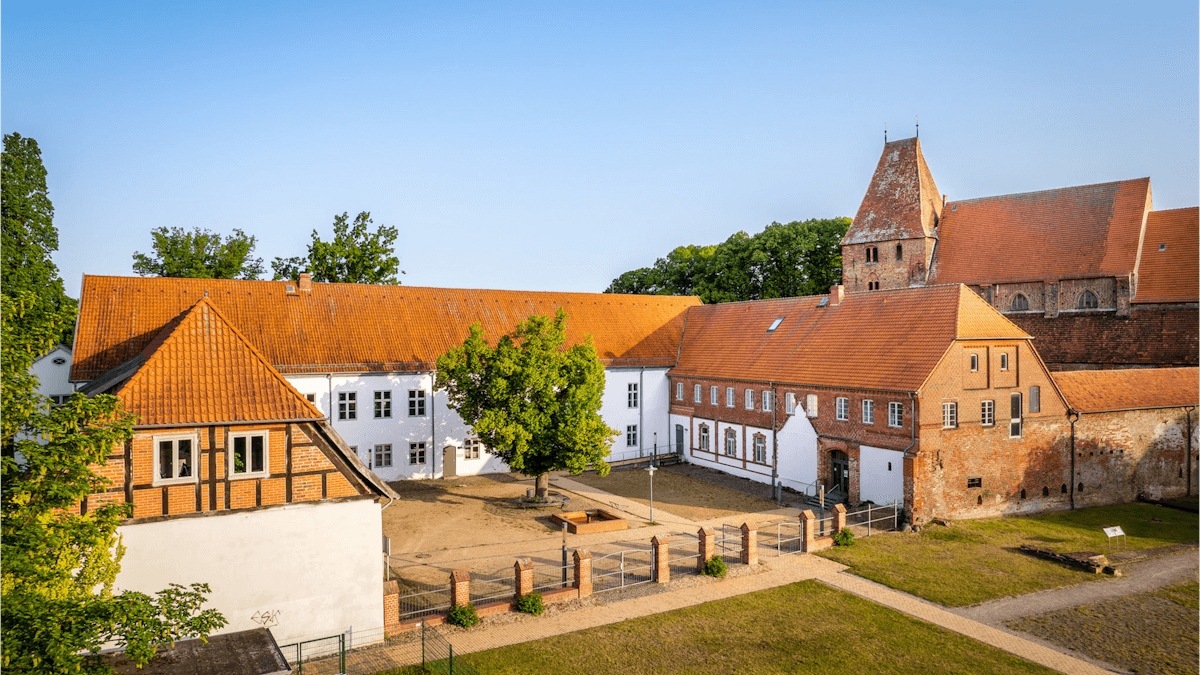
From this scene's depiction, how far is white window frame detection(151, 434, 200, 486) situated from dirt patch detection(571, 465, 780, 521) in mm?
15973

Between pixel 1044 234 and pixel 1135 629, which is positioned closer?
pixel 1135 629

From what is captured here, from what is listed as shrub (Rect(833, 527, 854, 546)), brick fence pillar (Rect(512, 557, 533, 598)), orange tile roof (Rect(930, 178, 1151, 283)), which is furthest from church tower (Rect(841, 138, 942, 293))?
brick fence pillar (Rect(512, 557, 533, 598))

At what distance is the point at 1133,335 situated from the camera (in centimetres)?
3422

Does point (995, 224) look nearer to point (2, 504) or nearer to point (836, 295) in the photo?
point (836, 295)

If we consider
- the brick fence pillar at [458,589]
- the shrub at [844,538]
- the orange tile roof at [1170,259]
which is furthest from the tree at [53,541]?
the orange tile roof at [1170,259]

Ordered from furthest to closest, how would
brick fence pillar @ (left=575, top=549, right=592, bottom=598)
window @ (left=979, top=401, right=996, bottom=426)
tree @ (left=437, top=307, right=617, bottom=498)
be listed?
window @ (left=979, top=401, right=996, bottom=426), tree @ (left=437, top=307, right=617, bottom=498), brick fence pillar @ (left=575, top=549, right=592, bottom=598)

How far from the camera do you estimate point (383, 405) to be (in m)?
30.7

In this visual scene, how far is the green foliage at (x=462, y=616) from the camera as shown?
15812 millimetres

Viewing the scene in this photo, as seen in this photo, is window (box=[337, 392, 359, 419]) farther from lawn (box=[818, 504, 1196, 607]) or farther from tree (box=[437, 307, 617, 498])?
lawn (box=[818, 504, 1196, 607])

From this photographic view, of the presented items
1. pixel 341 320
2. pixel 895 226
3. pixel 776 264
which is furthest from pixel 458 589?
pixel 776 264

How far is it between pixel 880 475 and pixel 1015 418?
5.44m

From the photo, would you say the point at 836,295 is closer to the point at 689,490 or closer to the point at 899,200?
the point at 689,490

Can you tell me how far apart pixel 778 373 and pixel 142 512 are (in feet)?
75.2

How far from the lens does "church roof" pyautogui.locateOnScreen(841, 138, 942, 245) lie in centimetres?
4184
